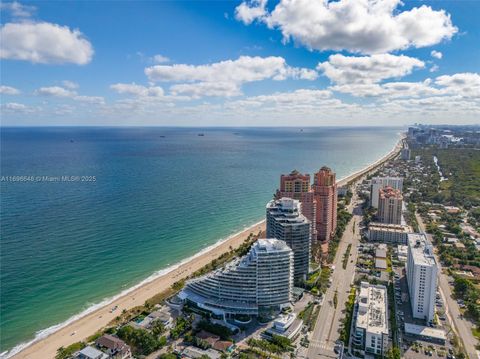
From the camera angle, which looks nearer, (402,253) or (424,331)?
(424,331)

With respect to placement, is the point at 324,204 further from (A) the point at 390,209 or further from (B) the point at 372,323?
(B) the point at 372,323

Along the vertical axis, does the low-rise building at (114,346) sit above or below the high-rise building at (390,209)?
below

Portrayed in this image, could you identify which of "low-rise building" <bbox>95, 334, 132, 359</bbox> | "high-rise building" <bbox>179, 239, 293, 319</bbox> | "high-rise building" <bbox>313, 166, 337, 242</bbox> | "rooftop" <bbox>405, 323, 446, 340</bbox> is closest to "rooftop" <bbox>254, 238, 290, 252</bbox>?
"high-rise building" <bbox>179, 239, 293, 319</bbox>

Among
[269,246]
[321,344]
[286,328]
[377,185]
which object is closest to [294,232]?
[269,246]

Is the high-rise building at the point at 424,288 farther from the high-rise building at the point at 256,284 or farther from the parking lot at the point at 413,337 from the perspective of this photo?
the high-rise building at the point at 256,284

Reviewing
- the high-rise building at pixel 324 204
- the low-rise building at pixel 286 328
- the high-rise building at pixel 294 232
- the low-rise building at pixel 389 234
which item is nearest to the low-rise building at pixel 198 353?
the low-rise building at pixel 286 328

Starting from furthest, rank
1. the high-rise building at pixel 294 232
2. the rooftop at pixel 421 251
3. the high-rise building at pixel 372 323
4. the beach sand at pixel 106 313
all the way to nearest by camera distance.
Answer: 1. the high-rise building at pixel 294 232
2. the rooftop at pixel 421 251
3. the beach sand at pixel 106 313
4. the high-rise building at pixel 372 323
